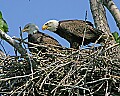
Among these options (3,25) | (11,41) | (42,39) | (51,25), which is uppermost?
(51,25)

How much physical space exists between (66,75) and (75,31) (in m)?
1.99

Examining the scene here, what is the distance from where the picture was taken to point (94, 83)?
5.84 m

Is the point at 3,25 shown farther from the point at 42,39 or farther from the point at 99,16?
the point at 99,16

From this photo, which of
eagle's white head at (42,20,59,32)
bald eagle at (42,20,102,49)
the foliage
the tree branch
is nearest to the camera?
the foliage

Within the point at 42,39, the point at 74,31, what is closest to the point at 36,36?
the point at 42,39

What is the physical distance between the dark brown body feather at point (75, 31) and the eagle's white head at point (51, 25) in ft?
0.31

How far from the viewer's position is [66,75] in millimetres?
5750

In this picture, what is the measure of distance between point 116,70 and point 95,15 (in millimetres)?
1571

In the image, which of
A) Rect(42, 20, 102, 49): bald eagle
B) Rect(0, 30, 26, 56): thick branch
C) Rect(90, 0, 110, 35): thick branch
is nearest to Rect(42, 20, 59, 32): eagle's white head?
Rect(42, 20, 102, 49): bald eagle

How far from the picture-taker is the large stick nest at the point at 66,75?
224 inches

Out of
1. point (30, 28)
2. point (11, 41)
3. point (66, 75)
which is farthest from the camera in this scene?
point (30, 28)

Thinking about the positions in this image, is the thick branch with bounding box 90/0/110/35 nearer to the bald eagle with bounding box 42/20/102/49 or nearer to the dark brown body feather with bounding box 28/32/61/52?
the bald eagle with bounding box 42/20/102/49

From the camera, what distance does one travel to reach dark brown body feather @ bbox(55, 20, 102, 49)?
24.4ft

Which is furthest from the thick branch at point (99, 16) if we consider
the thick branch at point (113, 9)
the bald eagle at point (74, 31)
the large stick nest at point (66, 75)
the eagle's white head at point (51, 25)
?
the large stick nest at point (66, 75)
